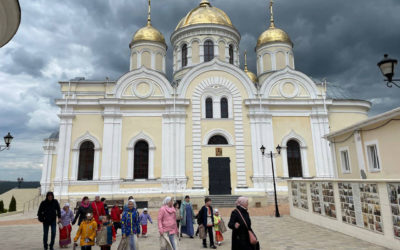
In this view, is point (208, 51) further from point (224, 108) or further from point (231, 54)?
point (224, 108)

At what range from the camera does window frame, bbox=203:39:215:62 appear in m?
24.4

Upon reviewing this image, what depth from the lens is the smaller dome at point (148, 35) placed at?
962 inches

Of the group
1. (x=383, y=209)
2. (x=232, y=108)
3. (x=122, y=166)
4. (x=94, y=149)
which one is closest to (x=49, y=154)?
(x=94, y=149)

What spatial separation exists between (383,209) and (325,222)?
10.8ft

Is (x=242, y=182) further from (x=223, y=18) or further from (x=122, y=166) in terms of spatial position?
(x=223, y=18)

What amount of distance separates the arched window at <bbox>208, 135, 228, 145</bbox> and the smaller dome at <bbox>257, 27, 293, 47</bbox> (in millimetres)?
10575

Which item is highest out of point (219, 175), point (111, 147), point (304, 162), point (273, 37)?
point (273, 37)

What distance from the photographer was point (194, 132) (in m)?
20.2

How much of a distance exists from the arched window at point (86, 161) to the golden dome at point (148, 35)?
34.3ft

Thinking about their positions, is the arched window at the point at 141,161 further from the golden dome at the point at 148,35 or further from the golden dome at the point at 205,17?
the golden dome at the point at 205,17

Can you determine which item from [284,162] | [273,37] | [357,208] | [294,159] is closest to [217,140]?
[284,162]

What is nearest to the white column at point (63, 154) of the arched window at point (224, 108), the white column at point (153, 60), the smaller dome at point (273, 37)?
the white column at point (153, 60)

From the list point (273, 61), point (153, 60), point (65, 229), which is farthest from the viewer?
point (273, 61)

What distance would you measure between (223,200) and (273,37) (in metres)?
15.6
